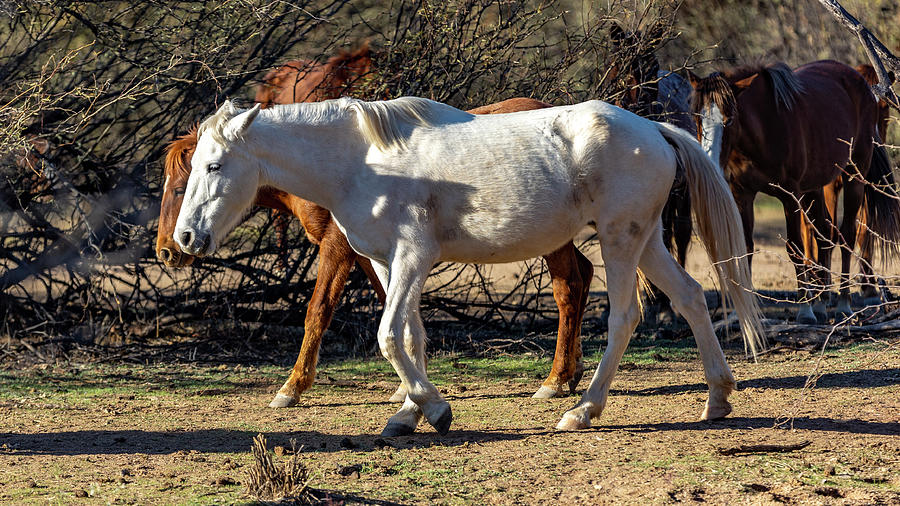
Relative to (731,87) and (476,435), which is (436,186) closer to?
(476,435)

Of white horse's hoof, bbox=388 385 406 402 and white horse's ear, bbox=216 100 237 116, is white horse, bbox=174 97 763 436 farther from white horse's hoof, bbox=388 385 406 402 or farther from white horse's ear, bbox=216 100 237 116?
white horse's hoof, bbox=388 385 406 402

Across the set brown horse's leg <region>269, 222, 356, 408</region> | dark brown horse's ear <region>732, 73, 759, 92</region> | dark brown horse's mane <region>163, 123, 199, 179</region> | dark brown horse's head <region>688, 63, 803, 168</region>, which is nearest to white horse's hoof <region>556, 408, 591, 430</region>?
brown horse's leg <region>269, 222, 356, 408</region>

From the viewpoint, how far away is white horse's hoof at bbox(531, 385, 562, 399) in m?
5.61

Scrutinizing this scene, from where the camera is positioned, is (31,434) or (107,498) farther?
(31,434)

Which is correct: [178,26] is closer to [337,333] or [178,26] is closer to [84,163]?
[84,163]

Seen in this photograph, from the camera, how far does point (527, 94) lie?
740 cm

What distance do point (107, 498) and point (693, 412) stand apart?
280cm

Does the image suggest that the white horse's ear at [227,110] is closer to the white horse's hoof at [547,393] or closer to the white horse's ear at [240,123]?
the white horse's ear at [240,123]

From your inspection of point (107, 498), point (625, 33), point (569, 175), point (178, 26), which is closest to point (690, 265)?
point (625, 33)

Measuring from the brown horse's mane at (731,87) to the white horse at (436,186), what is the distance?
2592mm

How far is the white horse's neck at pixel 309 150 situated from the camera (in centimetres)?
450

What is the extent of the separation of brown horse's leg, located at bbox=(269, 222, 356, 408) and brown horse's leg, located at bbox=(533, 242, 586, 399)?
1.19 m

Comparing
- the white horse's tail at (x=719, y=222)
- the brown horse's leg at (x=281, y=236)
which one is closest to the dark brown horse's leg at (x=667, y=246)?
the brown horse's leg at (x=281, y=236)

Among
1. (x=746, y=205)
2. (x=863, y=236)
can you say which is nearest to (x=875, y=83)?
(x=863, y=236)
